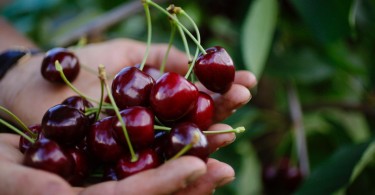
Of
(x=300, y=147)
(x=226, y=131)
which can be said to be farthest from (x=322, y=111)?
(x=226, y=131)

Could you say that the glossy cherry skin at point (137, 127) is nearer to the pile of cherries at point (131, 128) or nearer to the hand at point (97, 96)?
the pile of cherries at point (131, 128)

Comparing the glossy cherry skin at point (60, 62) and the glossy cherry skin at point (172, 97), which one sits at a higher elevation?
the glossy cherry skin at point (172, 97)

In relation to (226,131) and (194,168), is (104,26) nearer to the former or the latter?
(226,131)

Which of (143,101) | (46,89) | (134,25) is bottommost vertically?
(134,25)

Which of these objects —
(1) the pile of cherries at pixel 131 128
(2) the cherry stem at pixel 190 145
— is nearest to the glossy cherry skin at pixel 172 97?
(1) the pile of cherries at pixel 131 128

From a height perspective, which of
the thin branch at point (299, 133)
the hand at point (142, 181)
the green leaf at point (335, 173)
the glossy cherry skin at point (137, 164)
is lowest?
the thin branch at point (299, 133)

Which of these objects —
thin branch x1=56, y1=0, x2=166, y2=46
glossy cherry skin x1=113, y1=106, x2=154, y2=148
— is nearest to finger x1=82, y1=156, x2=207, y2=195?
glossy cherry skin x1=113, y1=106, x2=154, y2=148

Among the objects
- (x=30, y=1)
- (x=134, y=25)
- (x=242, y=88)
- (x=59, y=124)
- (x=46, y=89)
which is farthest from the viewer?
(x=134, y=25)
